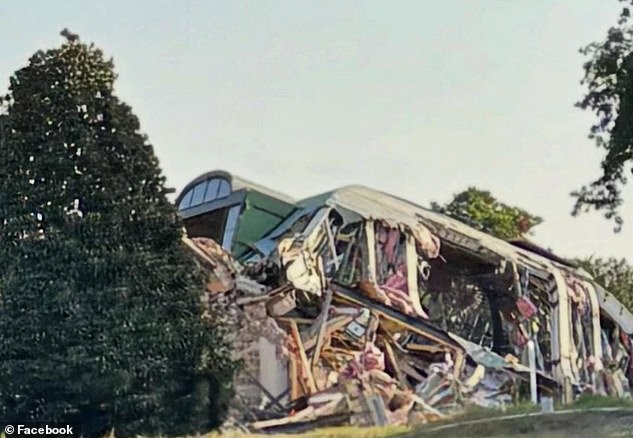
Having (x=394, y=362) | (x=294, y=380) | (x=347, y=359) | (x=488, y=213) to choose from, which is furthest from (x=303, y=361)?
(x=488, y=213)

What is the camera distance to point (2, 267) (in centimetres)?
1528

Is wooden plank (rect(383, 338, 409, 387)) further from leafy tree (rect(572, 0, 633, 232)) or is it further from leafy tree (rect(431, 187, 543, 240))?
leafy tree (rect(431, 187, 543, 240))

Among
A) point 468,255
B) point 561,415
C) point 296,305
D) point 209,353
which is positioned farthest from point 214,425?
point 468,255

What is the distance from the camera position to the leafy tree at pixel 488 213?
4594cm

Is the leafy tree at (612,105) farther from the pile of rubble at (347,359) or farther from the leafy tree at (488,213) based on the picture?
the leafy tree at (488,213)

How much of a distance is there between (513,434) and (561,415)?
65.1 inches

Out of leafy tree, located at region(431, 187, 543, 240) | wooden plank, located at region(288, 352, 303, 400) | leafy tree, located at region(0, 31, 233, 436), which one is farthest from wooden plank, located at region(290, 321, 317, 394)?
leafy tree, located at region(431, 187, 543, 240)

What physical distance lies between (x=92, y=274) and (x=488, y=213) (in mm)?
34149

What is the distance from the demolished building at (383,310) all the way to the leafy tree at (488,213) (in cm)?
1517

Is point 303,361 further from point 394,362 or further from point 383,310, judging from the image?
point 394,362

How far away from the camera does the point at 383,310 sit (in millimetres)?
23578

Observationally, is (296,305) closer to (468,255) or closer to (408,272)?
(408,272)

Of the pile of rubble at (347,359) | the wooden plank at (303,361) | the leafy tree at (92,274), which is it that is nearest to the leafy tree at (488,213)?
the pile of rubble at (347,359)

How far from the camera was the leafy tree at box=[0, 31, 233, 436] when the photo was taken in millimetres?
14617
